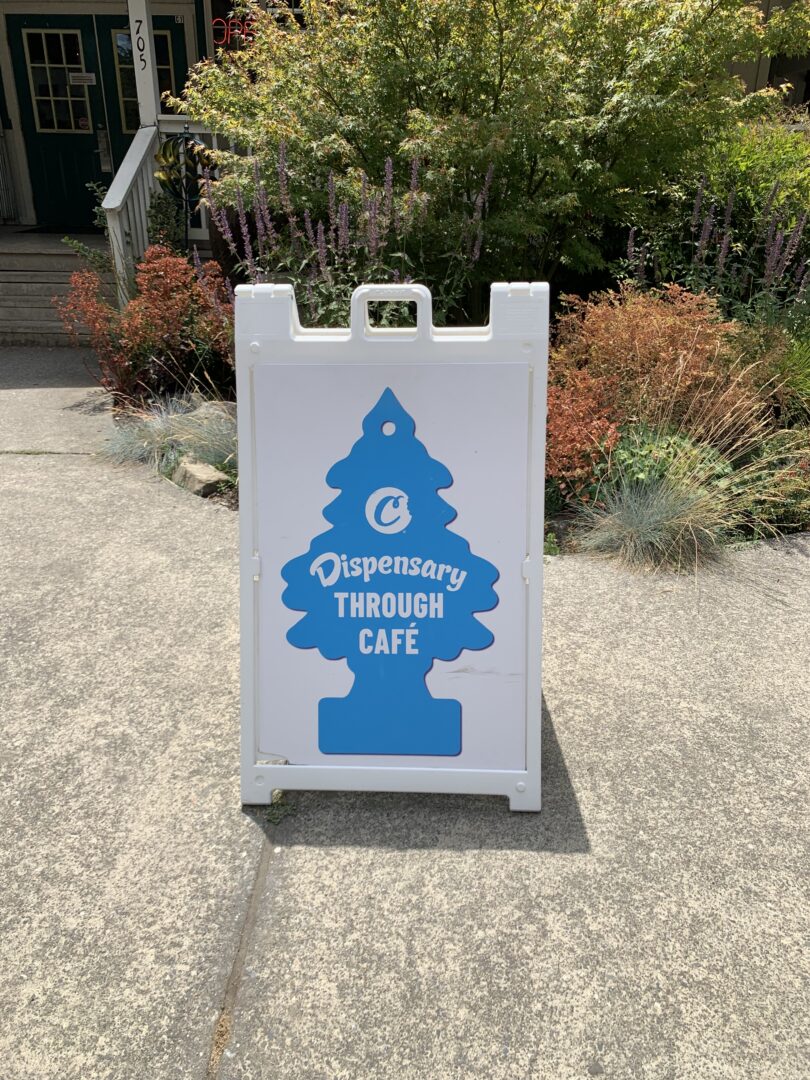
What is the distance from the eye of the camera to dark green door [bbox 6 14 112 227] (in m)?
10.7

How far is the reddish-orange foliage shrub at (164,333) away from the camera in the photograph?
19.1 feet

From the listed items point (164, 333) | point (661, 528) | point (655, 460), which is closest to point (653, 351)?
point (655, 460)

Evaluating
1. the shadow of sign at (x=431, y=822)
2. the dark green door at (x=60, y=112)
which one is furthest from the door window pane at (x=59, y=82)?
the shadow of sign at (x=431, y=822)

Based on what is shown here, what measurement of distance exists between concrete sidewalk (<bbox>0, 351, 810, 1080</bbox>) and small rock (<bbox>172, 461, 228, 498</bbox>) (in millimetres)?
1427

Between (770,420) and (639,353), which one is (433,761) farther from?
(770,420)

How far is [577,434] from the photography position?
4.29 meters

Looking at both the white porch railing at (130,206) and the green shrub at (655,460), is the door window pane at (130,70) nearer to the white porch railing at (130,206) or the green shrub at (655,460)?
the white porch railing at (130,206)

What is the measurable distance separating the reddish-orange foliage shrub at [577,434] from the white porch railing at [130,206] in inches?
155

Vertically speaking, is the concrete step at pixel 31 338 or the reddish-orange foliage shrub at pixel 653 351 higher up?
the reddish-orange foliage shrub at pixel 653 351

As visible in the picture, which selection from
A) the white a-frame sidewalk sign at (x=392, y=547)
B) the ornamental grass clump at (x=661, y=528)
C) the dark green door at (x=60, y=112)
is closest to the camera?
the white a-frame sidewalk sign at (x=392, y=547)

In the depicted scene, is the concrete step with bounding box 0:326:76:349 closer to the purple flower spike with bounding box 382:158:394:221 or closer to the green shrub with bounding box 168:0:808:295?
the green shrub with bounding box 168:0:808:295

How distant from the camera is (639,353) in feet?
14.9

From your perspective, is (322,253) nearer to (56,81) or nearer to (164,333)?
(164,333)

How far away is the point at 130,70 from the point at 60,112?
1.09 metres
